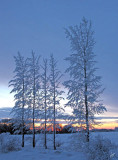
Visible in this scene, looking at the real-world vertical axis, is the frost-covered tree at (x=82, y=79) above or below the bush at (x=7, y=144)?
above

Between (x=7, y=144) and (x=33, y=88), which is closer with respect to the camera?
(x=7, y=144)

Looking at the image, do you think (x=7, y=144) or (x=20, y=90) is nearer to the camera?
(x=7, y=144)

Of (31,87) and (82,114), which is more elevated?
(31,87)

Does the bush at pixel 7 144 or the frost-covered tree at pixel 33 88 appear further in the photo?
the frost-covered tree at pixel 33 88

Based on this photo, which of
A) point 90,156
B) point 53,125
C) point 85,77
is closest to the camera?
point 90,156

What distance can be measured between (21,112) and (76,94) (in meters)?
11.3

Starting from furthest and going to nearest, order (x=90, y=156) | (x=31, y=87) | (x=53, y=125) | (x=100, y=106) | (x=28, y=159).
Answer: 1. (x=31, y=87)
2. (x=53, y=125)
3. (x=100, y=106)
4. (x=28, y=159)
5. (x=90, y=156)

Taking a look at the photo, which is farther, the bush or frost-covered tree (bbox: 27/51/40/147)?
frost-covered tree (bbox: 27/51/40/147)

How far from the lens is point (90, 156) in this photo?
31.0 ft

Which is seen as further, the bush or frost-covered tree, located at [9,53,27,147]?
frost-covered tree, located at [9,53,27,147]

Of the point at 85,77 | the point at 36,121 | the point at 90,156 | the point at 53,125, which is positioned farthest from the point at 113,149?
the point at 36,121

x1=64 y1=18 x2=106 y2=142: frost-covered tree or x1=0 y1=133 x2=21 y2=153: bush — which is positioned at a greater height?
x1=64 y1=18 x2=106 y2=142: frost-covered tree

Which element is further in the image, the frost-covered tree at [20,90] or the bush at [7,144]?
the frost-covered tree at [20,90]

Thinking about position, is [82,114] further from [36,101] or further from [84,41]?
[36,101]
